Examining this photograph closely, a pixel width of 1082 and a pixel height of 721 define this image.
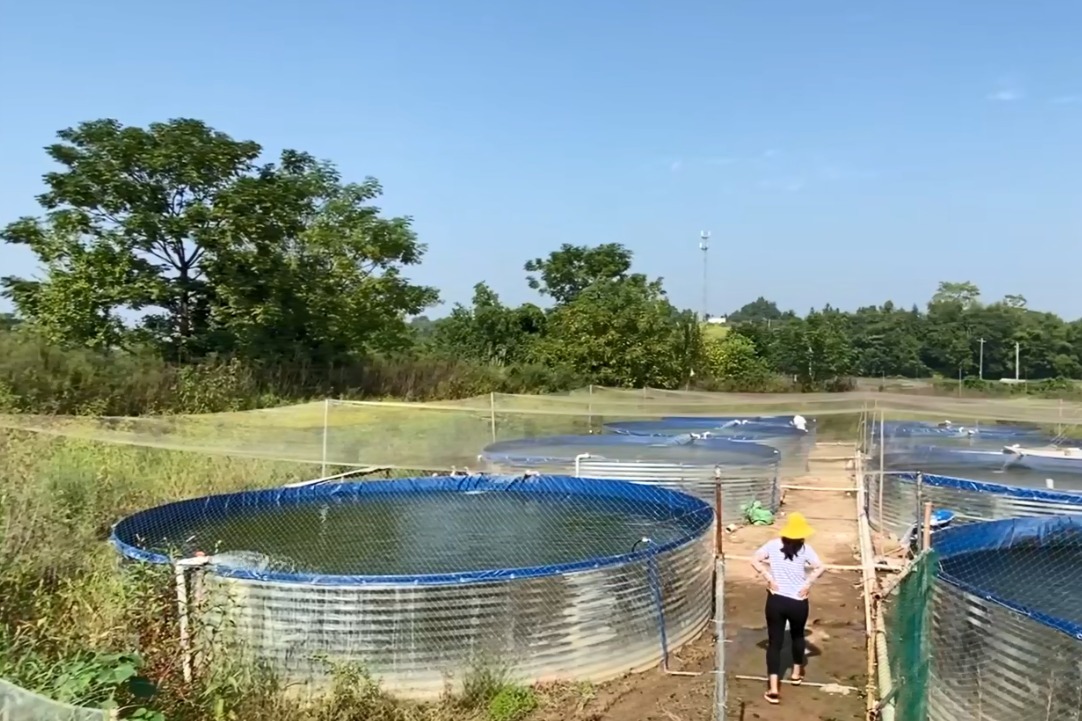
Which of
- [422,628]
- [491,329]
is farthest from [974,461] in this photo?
[491,329]

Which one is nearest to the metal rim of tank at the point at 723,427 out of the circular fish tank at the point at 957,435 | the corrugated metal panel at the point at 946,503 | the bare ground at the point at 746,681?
the circular fish tank at the point at 957,435

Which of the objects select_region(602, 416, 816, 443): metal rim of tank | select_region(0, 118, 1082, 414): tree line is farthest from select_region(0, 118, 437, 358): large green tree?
select_region(602, 416, 816, 443): metal rim of tank

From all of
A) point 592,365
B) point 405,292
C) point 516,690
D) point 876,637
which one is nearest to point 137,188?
point 405,292

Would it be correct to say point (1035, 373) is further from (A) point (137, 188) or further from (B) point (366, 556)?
(B) point (366, 556)

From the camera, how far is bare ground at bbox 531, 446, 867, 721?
17.7 ft

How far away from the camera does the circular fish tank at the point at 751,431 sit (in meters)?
14.7

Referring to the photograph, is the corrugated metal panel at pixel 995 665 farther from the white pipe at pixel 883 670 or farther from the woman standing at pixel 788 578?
the woman standing at pixel 788 578

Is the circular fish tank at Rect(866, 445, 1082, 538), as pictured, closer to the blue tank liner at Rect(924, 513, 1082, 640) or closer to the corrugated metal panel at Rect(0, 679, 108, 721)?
the blue tank liner at Rect(924, 513, 1082, 640)

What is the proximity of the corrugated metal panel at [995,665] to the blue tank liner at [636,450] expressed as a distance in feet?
20.3

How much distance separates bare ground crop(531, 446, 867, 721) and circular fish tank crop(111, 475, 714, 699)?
210mm

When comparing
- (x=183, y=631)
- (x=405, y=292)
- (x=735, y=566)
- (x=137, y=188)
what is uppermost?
(x=137, y=188)

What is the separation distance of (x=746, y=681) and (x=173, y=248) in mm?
14762

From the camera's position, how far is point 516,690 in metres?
5.39

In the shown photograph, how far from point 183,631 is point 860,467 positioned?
10.5 m
